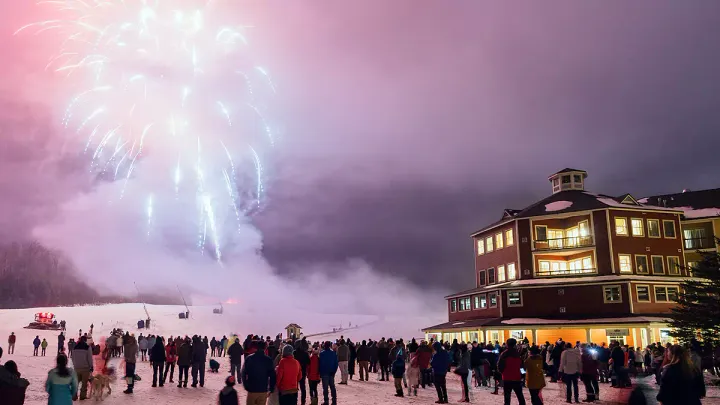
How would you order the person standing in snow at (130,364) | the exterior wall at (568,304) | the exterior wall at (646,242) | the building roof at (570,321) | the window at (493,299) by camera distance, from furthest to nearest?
the window at (493,299)
the exterior wall at (646,242)
the exterior wall at (568,304)
the building roof at (570,321)
the person standing in snow at (130,364)

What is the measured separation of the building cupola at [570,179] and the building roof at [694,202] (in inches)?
317

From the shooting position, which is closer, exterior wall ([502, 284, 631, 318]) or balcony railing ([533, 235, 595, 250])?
exterior wall ([502, 284, 631, 318])

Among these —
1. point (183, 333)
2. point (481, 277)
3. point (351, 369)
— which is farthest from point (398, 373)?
point (183, 333)

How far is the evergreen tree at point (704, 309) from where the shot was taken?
23.4 meters

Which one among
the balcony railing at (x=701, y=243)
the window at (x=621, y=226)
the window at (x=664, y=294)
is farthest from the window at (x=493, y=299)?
the balcony railing at (x=701, y=243)

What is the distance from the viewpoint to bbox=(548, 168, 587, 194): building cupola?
52.5m

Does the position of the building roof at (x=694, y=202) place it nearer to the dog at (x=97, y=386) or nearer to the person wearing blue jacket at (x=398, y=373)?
the person wearing blue jacket at (x=398, y=373)

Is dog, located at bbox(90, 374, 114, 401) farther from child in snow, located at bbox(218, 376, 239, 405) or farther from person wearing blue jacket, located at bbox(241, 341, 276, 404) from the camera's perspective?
child in snow, located at bbox(218, 376, 239, 405)

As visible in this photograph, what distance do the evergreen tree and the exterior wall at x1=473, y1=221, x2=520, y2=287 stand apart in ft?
64.0

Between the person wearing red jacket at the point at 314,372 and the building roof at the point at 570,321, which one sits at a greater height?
the building roof at the point at 570,321

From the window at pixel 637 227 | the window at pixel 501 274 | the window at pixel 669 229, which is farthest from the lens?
the window at pixel 501 274

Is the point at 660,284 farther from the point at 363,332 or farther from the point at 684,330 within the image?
the point at 363,332

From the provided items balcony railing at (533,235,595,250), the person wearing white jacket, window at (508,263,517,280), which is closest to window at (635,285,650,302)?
balcony railing at (533,235,595,250)

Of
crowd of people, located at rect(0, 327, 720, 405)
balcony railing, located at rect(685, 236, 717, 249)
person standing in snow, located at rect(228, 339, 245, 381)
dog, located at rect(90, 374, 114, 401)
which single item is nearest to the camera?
crowd of people, located at rect(0, 327, 720, 405)
